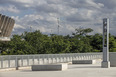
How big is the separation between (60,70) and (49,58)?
13672 mm

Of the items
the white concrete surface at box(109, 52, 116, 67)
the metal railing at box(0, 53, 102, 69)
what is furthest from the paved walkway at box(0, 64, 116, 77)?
the white concrete surface at box(109, 52, 116, 67)

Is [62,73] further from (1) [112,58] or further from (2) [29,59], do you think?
(1) [112,58]

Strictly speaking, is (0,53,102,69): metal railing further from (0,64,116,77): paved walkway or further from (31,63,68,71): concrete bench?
(31,63,68,71): concrete bench

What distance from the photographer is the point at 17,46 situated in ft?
226

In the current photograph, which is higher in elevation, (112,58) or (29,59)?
(112,58)

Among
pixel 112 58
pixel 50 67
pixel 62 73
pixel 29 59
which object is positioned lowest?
pixel 62 73

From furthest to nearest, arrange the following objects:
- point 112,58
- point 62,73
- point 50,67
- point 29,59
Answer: point 29,59 → point 112,58 → point 50,67 → point 62,73

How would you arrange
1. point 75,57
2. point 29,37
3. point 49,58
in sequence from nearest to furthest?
point 49,58 < point 75,57 < point 29,37

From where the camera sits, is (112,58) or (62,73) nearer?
(62,73)

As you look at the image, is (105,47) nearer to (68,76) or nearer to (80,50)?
(68,76)

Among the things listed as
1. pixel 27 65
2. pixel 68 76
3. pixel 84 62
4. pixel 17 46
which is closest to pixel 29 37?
pixel 17 46

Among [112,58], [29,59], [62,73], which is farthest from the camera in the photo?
Result: [29,59]

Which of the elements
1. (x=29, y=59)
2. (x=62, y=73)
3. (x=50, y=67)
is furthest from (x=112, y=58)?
(x=62, y=73)

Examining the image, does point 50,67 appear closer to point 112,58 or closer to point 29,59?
point 29,59
